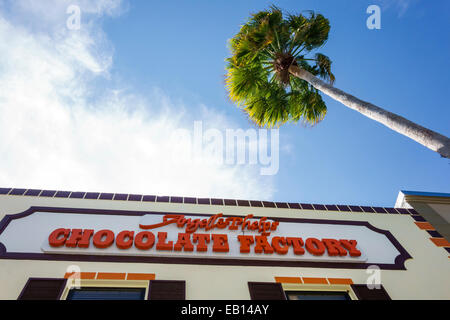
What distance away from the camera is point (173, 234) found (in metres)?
7.27

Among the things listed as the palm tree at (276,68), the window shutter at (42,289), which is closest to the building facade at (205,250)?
the window shutter at (42,289)

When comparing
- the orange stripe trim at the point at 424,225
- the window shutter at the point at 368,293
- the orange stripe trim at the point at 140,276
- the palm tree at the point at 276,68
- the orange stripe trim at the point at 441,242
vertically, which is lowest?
the window shutter at the point at 368,293

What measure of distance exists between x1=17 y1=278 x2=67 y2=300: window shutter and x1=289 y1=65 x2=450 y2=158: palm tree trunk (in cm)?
639

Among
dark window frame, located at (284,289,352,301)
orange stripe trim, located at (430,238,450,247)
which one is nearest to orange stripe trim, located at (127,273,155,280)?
dark window frame, located at (284,289,352,301)

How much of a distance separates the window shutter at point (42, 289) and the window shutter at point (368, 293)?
5.34m

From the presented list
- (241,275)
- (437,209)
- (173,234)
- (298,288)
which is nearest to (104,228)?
(173,234)

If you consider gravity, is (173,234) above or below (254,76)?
below

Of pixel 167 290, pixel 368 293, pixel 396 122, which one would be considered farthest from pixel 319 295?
pixel 396 122

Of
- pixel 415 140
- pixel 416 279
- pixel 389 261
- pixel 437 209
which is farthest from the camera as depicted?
pixel 437 209

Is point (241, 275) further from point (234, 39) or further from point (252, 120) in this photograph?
point (234, 39)

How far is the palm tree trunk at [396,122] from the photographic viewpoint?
5.11 m

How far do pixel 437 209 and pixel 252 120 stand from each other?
5.70 metres

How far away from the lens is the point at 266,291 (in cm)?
616

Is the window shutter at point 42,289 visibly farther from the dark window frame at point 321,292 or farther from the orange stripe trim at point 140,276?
the dark window frame at point 321,292
